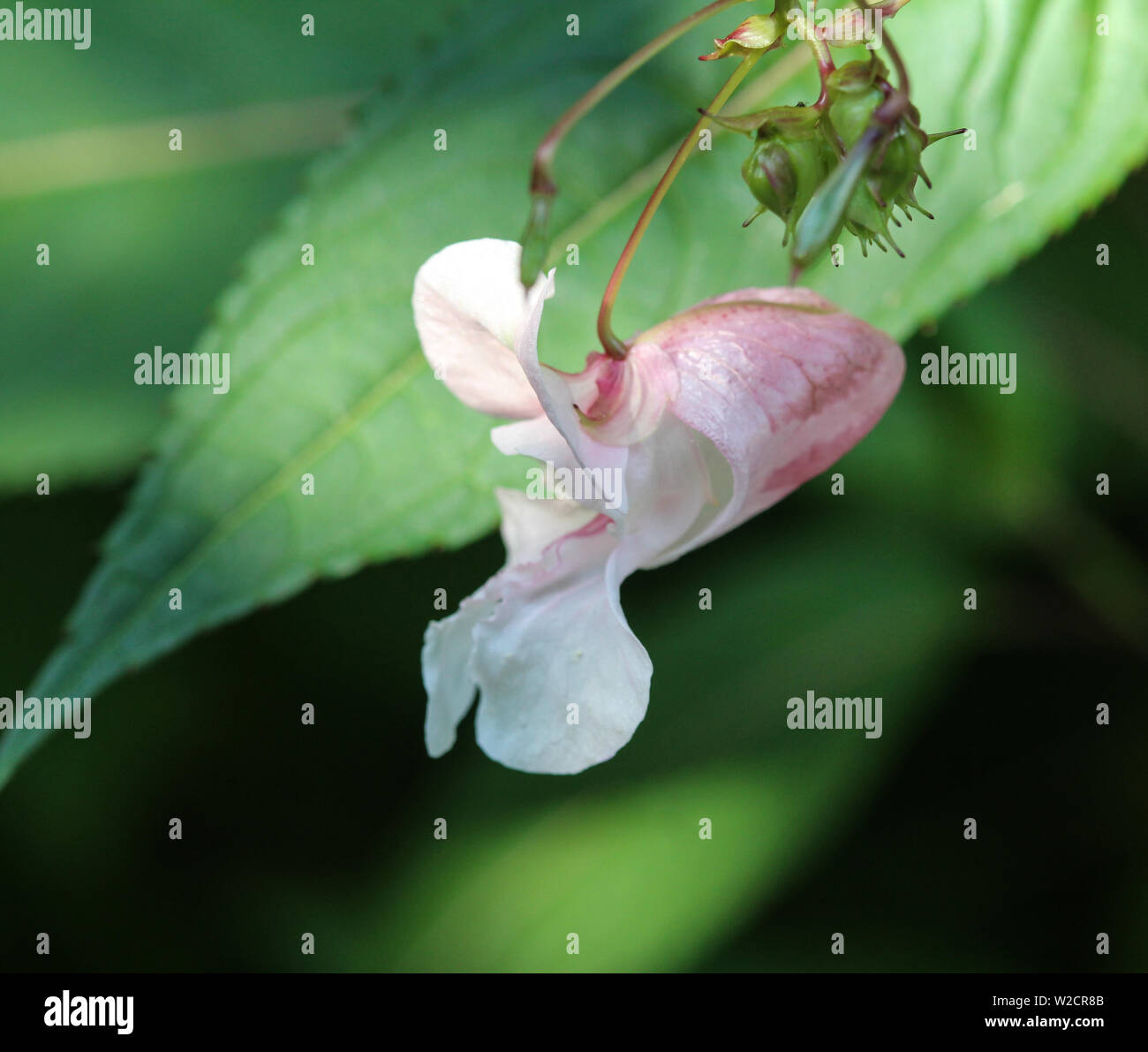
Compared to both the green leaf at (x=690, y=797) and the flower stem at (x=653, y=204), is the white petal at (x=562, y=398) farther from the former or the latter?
the green leaf at (x=690, y=797)

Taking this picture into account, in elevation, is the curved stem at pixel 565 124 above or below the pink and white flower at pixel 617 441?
above

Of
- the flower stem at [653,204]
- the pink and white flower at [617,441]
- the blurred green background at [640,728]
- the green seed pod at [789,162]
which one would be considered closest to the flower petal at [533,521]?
the pink and white flower at [617,441]

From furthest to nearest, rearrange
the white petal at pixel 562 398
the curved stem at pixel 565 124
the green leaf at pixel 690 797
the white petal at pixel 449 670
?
the green leaf at pixel 690 797, the white petal at pixel 449 670, the white petal at pixel 562 398, the curved stem at pixel 565 124

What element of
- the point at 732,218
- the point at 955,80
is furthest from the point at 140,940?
the point at 955,80

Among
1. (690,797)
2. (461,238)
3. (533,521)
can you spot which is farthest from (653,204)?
(690,797)

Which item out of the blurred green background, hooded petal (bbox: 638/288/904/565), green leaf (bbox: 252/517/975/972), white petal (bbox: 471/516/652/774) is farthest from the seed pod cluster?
green leaf (bbox: 252/517/975/972)

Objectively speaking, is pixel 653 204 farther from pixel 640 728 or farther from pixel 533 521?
pixel 640 728
